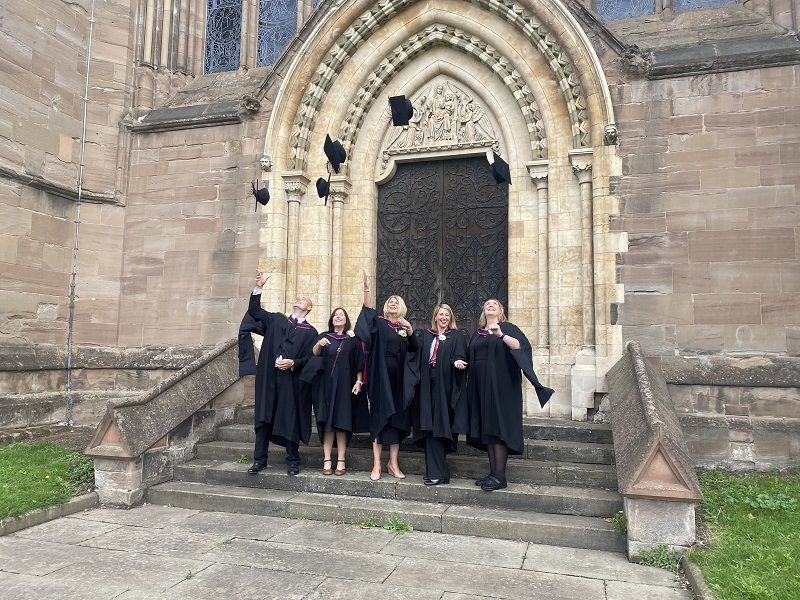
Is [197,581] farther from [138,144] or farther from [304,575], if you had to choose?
[138,144]

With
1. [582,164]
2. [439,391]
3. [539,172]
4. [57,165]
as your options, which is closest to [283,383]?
[439,391]

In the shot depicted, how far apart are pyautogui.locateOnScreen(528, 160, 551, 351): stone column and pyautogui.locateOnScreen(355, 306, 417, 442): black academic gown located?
2552 mm

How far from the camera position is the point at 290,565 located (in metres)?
4.25

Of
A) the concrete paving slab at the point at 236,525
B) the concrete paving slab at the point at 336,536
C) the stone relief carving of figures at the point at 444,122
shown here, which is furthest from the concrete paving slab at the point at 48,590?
the stone relief carving of figures at the point at 444,122

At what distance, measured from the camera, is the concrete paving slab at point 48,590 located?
3.71 metres

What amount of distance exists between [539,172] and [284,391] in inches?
176

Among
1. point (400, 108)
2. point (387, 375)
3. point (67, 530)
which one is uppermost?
point (400, 108)

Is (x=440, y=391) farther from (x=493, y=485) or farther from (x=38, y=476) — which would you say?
(x=38, y=476)

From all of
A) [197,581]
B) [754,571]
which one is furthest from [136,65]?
[754,571]

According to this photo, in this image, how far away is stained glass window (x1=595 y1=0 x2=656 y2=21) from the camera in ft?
28.6

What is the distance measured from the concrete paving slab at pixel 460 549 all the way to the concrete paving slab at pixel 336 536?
125mm

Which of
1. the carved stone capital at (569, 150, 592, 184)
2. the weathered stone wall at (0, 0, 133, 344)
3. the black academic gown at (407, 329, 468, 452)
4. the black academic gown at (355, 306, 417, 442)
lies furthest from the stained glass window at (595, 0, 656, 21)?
the weathered stone wall at (0, 0, 133, 344)

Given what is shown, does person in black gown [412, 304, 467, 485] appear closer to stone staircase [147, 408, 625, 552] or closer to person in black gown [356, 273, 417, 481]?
person in black gown [356, 273, 417, 481]

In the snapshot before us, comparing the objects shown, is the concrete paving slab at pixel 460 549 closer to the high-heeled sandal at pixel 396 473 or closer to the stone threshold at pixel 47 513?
the high-heeled sandal at pixel 396 473
